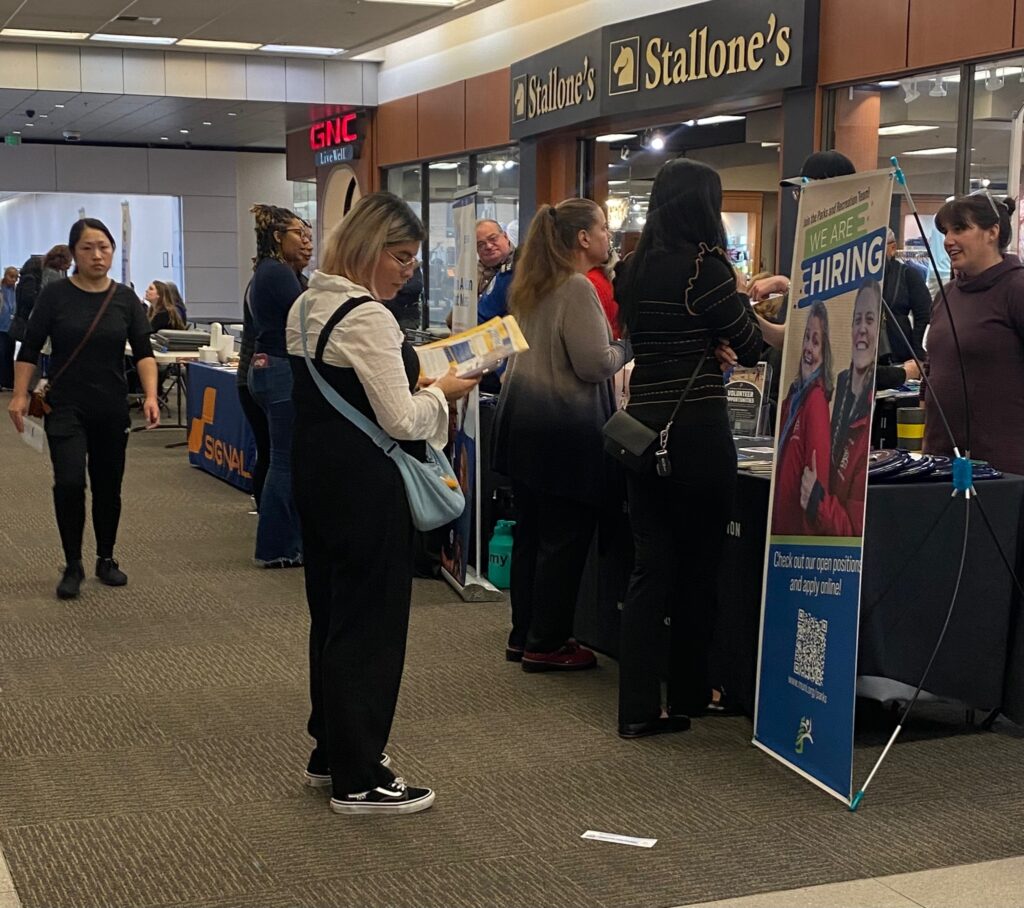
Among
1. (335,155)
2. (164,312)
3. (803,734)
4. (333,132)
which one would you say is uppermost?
(333,132)

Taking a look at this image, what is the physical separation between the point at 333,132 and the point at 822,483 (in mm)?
12660

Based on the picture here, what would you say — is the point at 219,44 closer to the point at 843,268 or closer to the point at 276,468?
the point at 276,468

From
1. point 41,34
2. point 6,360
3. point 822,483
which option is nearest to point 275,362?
point 822,483

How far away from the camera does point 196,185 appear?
21531mm

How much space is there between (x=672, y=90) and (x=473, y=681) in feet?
18.1

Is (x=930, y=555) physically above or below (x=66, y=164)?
below

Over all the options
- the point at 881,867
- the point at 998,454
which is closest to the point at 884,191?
the point at 998,454

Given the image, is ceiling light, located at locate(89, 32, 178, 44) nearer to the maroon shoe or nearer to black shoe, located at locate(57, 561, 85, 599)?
black shoe, located at locate(57, 561, 85, 599)

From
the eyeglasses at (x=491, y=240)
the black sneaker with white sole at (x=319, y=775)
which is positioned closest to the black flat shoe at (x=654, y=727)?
the black sneaker with white sole at (x=319, y=775)

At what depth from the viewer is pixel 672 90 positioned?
8797 millimetres

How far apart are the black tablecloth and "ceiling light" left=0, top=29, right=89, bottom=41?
396 inches

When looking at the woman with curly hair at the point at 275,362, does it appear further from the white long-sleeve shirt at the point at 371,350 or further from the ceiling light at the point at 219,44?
the ceiling light at the point at 219,44

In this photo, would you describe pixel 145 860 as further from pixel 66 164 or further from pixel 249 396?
pixel 66 164

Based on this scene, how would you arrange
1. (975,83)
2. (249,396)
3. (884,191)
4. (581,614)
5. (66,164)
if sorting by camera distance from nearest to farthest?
1. (884,191)
2. (581,614)
3. (249,396)
4. (975,83)
5. (66,164)
